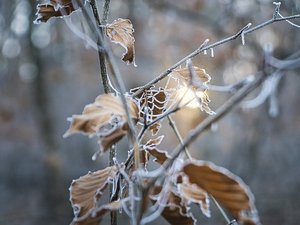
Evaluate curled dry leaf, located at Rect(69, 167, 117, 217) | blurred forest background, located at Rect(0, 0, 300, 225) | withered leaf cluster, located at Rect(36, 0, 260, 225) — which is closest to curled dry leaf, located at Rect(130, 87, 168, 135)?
withered leaf cluster, located at Rect(36, 0, 260, 225)

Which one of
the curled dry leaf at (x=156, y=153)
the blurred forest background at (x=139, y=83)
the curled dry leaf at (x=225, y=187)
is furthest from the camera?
the blurred forest background at (x=139, y=83)

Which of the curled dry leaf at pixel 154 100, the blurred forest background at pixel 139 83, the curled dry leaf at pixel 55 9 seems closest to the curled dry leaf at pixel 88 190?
the curled dry leaf at pixel 154 100

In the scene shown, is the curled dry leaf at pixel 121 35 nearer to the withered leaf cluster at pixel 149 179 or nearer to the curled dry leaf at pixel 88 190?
the withered leaf cluster at pixel 149 179

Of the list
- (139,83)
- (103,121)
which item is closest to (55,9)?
(103,121)

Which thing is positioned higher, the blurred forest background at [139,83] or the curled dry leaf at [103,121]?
the curled dry leaf at [103,121]

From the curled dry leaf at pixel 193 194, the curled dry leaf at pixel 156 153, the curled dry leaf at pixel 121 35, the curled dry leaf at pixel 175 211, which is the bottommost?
the curled dry leaf at pixel 175 211

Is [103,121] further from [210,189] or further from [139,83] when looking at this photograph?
[139,83]

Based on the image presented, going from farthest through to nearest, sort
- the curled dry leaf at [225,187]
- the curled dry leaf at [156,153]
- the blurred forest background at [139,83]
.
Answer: the blurred forest background at [139,83] → the curled dry leaf at [156,153] → the curled dry leaf at [225,187]
